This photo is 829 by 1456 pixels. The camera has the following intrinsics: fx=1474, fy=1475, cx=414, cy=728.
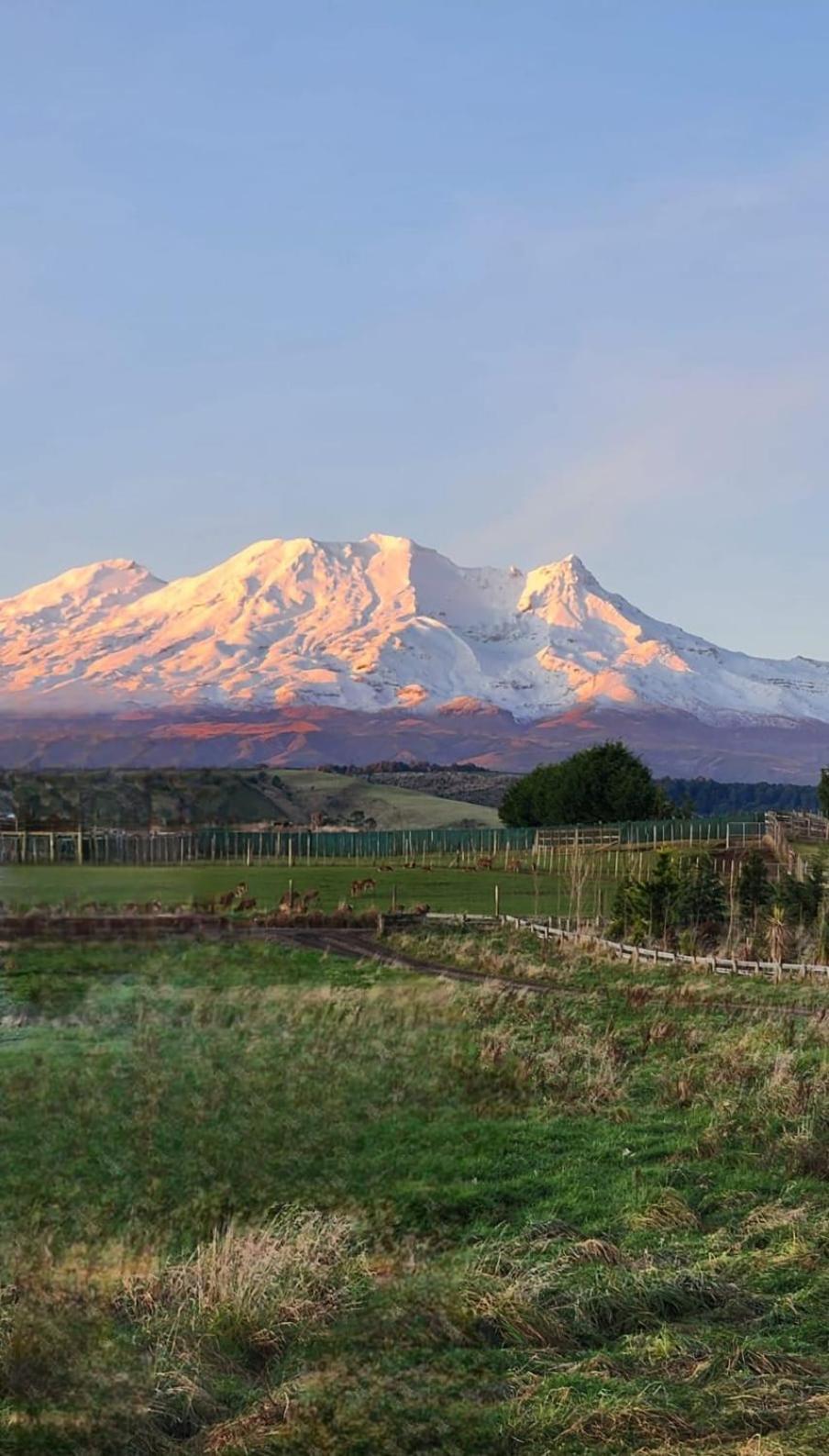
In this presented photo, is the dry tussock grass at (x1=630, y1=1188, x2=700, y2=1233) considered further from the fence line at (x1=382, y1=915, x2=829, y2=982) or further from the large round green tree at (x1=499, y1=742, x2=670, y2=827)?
the large round green tree at (x1=499, y1=742, x2=670, y2=827)

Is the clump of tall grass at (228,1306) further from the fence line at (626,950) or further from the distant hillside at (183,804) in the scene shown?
the distant hillside at (183,804)

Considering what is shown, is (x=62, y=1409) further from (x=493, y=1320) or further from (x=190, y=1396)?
(x=493, y=1320)

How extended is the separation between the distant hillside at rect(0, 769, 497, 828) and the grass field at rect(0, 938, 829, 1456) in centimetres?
3960

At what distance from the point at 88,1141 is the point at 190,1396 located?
826cm

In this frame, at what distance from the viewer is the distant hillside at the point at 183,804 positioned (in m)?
69.4

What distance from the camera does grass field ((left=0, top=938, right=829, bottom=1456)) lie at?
9891 mm

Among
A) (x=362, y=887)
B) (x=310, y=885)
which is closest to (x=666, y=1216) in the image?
(x=362, y=887)

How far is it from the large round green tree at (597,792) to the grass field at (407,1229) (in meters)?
73.4

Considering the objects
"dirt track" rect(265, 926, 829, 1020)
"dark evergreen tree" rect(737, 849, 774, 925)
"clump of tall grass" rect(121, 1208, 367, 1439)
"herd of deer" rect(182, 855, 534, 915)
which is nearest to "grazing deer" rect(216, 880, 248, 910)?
"herd of deer" rect(182, 855, 534, 915)

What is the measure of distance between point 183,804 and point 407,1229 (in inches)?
2805

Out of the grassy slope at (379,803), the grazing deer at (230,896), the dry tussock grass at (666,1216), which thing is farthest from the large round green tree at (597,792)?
the dry tussock grass at (666,1216)

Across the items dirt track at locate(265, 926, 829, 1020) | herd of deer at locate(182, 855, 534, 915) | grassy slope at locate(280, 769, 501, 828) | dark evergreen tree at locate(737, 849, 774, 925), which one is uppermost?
grassy slope at locate(280, 769, 501, 828)

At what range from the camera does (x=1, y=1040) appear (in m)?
23.3

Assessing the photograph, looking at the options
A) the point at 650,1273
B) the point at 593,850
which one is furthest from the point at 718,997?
the point at 593,850
